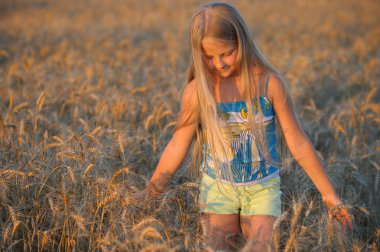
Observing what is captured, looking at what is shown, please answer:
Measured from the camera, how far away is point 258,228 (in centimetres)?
192

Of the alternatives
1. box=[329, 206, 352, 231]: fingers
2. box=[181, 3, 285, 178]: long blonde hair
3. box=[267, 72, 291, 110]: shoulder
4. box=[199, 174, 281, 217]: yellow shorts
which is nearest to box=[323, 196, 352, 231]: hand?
box=[329, 206, 352, 231]: fingers

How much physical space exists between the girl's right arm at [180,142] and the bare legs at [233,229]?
31cm

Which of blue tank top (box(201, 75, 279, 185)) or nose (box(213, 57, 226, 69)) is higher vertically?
nose (box(213, 57, 226, 69))

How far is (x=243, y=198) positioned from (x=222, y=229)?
0.65ft

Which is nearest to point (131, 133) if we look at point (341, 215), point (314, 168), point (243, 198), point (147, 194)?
point (147, 194)

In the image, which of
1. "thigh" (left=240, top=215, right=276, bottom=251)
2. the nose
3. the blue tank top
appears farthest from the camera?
the blue tank top

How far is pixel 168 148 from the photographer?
2182mm

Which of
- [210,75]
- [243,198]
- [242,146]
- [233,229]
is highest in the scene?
[210,75]

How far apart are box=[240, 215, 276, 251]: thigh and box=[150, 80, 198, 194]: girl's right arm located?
0.46m

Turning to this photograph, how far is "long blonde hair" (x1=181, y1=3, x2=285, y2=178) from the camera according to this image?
192 centimetres

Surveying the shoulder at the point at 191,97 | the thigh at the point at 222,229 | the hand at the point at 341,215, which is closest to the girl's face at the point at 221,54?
the shoulder at the point at 191,97

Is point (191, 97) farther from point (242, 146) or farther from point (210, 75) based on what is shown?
point (242, 146)

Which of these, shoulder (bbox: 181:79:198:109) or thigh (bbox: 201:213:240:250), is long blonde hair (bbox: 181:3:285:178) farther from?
thigh (bbox: 201:213:240:250)

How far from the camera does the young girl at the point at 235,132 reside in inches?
76.7
